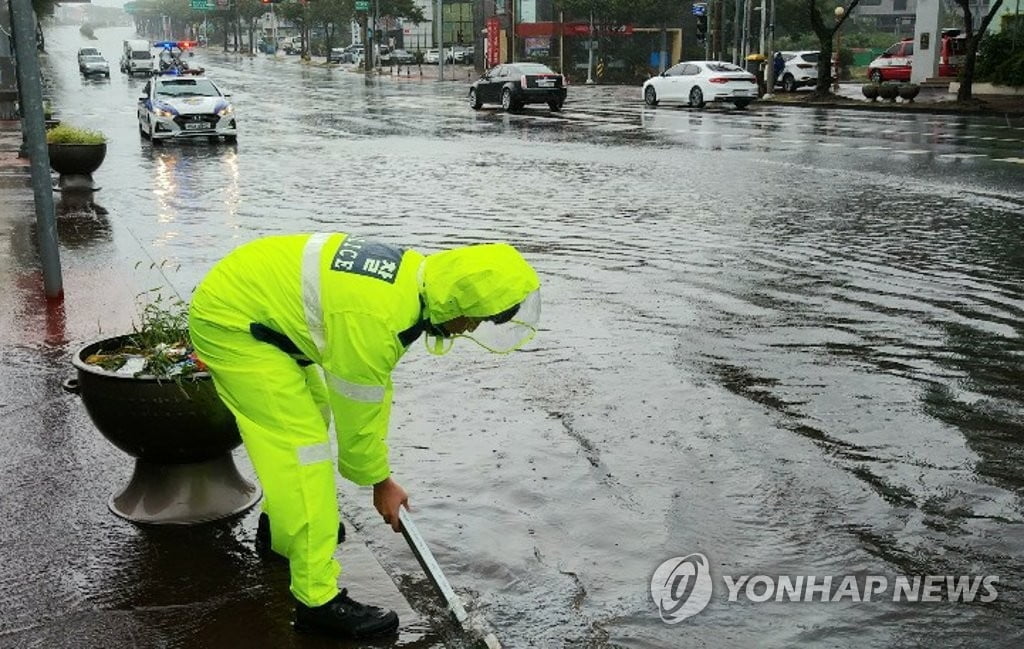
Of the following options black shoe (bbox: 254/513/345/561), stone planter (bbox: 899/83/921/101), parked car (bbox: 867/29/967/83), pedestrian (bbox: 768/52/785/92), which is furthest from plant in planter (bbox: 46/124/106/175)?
parked car (bbox: 867/29/967/83)

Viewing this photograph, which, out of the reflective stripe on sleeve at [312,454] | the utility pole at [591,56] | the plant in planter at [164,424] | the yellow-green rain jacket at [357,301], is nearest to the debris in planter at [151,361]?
the plant in planter at [164,424]

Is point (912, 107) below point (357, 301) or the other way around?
the other way around

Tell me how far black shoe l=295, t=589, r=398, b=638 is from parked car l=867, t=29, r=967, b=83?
4237 cm

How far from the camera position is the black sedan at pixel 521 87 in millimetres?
32875

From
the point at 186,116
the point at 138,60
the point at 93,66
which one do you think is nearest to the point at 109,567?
the point at 186,116

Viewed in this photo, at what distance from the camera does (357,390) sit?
3.25m

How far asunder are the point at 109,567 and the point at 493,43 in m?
70.0

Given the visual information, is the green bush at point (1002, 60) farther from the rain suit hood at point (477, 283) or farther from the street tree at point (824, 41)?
the rain suit hood at point (477, 283)

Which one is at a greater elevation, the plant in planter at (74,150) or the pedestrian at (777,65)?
the pedestrian at (777,65)

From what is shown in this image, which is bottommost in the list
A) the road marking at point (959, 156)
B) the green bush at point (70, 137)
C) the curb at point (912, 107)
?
the road marking at point (959, 156)

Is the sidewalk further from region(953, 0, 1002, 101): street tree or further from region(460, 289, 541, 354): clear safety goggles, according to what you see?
region(953, 0, 1002, 101): street tree

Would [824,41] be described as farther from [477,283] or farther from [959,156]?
[477,283]

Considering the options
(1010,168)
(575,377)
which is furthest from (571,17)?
(575,377)

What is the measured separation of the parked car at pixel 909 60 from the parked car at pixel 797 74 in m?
2.38
